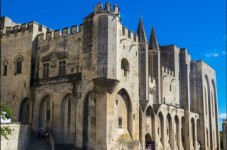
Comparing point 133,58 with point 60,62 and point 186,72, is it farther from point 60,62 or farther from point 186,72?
point 186,72

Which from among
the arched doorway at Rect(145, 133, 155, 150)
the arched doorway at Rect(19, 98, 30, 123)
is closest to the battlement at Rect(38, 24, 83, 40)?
the arched doorway at Rect(19, 98, 30, 123)

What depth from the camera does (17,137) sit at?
2786cm

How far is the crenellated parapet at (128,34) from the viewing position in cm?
3328

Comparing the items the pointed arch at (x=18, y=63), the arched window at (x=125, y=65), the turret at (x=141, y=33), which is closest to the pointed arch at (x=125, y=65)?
the arched window at (x=125, y=65)

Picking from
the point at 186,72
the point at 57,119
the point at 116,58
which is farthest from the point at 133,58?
the point at 186,72

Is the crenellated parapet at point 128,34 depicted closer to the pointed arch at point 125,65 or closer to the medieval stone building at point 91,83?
the medieval stone building at point 91,83

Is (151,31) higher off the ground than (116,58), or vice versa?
(151,31)

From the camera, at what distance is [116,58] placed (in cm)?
3073

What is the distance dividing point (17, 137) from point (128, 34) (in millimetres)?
13986

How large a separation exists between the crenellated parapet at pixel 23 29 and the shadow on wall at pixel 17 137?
11.1 meters

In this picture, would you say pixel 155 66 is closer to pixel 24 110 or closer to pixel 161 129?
pixel 161 129

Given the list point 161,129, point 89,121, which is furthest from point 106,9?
point 161,129

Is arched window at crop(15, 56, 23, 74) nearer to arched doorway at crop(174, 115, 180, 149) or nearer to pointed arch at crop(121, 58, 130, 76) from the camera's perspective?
pointed arch at crop(121, 58, 130, 76)

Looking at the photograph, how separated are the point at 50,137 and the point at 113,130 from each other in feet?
19.1
